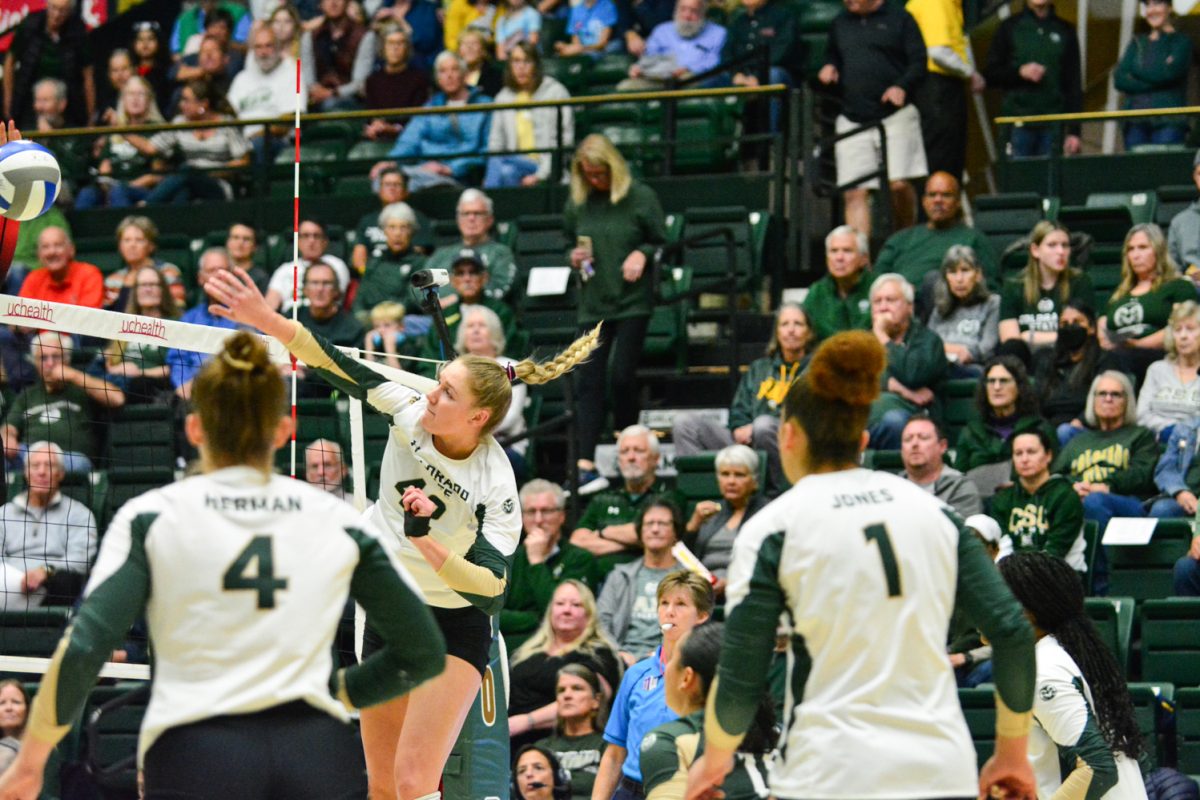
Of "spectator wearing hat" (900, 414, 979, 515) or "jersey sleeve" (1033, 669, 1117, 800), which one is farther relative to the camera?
"spectator wearing hat" (900, 414, 979, 515)

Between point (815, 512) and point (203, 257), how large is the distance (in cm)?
972

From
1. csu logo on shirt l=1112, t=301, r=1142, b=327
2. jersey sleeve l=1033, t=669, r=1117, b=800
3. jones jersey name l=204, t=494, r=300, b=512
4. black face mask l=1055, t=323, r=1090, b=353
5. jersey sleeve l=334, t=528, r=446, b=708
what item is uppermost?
jones jersey name l=204, t=494, r=300, b=512

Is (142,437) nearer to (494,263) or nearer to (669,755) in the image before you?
(494,263)

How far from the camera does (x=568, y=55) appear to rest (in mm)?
15398

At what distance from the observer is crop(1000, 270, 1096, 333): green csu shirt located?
37.9 ft

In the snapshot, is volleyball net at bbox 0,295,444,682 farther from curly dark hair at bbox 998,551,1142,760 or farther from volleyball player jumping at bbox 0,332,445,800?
volleyball player jumping at bbox 0,332,445,800

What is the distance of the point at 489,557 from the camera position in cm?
609

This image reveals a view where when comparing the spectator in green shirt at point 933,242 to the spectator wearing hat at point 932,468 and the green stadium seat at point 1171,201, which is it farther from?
the spectator wearing hat at point 932,468

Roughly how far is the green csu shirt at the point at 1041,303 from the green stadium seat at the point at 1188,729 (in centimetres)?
304

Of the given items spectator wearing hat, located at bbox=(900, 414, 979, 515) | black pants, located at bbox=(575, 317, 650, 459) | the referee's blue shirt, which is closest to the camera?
the referee's blue shirt

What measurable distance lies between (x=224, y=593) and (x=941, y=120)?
408 inches

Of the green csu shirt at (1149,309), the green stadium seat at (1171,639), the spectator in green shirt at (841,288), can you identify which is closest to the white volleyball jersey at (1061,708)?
the green stadium seat at (1171,639)

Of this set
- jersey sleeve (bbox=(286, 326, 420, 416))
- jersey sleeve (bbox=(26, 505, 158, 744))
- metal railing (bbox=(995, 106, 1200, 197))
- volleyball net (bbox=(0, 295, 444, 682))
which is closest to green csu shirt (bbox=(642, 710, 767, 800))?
jersey sleeve (bbox=(286, 326, 420, 416))

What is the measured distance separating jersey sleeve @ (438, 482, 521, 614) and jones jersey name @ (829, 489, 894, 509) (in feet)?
5.39
